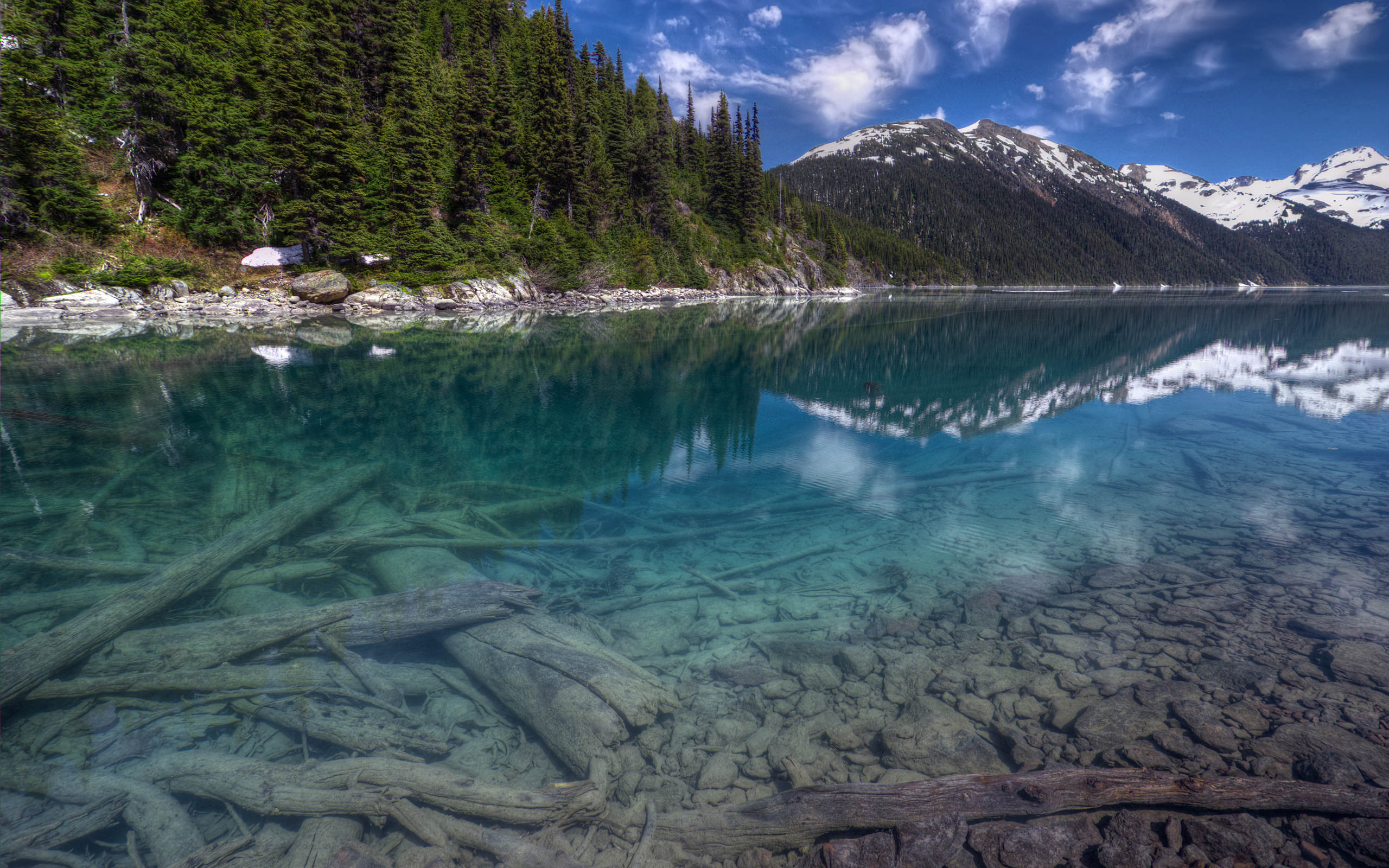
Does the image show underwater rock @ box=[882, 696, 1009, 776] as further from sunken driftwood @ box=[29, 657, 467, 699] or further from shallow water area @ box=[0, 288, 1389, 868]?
sunken driftwood @ box=[29, 657, 467, 699]

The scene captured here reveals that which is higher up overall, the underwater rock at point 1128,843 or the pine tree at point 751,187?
the pine tree at point 751,187

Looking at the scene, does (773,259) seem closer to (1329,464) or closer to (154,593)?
(1329,464)

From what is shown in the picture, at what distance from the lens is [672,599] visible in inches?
248

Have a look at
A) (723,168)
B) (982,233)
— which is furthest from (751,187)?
(982,233)

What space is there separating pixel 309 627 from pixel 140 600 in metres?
1.88

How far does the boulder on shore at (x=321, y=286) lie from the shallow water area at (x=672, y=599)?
2289cm

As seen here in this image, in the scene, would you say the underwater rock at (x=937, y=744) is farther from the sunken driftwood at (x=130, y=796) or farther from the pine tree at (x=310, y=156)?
the pine tree at (x=310, y=156)

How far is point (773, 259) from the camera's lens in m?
82.8

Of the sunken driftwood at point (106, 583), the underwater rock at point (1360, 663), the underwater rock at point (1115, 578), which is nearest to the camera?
the underwater rock at point (1360, 663)

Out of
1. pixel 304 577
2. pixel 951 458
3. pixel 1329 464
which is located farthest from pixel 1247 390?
pixel 304 577

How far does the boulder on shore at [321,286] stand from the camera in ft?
116

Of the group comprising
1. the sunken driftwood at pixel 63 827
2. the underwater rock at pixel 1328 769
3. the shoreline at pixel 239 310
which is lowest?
the underwater rock at pixel 1328 769

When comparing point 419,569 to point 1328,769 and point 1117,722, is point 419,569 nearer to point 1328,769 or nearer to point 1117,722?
point 1117,722

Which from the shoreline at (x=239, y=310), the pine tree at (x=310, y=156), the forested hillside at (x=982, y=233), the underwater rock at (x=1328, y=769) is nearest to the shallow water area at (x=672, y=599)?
the underwater rock at (x=1328, y=769)
